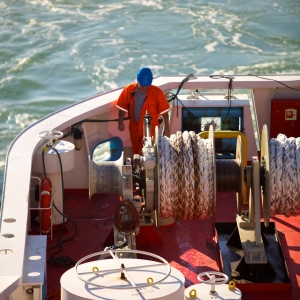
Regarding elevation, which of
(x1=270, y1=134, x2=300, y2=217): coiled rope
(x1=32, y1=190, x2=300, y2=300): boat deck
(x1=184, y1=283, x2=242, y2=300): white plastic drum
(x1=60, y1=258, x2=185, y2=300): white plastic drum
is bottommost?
(x1=32, y1=190, x2=300, y2=300): boat deck

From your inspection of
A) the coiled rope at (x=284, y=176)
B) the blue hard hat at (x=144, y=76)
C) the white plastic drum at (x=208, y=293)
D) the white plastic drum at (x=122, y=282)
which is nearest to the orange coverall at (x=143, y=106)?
the blue hard hat at (x=144, y=76)

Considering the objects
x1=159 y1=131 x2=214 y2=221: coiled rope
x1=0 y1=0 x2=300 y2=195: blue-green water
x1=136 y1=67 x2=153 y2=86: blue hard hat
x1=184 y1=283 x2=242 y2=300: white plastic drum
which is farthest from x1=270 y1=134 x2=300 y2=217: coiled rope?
x1=0 y1=0 x2=300 y2=195: blue-green water

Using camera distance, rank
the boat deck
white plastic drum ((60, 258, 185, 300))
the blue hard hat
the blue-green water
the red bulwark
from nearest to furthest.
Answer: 1. white plastic drum ((60, 258, 185, 300))
2. the boat deck
3. the blue hard hat
4. the red bulwark
5. the blue-green water

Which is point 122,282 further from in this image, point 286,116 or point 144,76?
point 286,116

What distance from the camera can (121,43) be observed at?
20.2 m

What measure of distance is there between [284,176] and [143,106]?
8.01 ft

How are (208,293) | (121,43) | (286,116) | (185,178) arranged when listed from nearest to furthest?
(208,293)
(185,178)
(286,116)
(121,43)

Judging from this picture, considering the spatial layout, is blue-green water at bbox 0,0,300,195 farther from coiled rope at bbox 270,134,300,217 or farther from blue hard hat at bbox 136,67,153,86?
coiled rope at bbox 270,134,300,217

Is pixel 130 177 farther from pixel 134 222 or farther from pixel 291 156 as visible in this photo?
pixel 291 156

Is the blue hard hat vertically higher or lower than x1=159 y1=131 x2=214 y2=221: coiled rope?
higher

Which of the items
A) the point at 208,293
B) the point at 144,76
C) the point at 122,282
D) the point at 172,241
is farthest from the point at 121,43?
the point at 122,282

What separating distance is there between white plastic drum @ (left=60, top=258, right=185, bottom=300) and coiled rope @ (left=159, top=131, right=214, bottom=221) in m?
1.38

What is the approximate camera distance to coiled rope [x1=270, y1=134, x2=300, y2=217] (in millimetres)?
5672

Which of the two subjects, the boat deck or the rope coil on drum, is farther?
the boat deck
